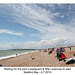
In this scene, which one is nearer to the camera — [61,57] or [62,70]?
[62,70]

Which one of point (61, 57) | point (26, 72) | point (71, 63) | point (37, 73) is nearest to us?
point (37, 73)

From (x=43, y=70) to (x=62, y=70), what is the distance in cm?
212

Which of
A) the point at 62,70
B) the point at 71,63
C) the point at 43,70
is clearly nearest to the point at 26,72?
the point at 43,70

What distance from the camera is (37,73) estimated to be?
27.6 feet

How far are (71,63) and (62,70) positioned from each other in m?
2.83

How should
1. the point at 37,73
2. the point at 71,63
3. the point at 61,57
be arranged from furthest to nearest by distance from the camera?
1. the point at 61,57
2. the point at 71,63
3. the point at 37,73

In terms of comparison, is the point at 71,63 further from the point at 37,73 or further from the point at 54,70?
the point at 37,73

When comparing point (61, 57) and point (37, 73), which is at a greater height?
point (61, 57)

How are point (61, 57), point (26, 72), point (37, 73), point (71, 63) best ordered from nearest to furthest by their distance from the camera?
point (37, 73)
point (26, 72)
point (71, 63)
point (61, 57)

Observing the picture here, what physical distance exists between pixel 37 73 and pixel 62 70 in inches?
111

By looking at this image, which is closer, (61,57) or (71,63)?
(71,63)

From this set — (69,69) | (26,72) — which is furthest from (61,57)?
(26,72)

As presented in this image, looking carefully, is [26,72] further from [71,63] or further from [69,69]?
[71,63]

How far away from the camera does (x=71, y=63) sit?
10750 mm
